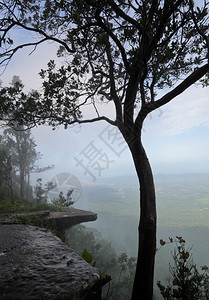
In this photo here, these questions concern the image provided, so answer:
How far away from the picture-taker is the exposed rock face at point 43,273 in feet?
7.67

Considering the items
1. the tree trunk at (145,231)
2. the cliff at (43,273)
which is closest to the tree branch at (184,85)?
the tree trunk at (145,231)

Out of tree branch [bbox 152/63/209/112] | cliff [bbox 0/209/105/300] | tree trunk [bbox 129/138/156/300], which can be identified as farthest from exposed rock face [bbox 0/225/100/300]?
tree branch [bbox 152/63/209/112]

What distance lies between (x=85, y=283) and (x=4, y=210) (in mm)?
8456

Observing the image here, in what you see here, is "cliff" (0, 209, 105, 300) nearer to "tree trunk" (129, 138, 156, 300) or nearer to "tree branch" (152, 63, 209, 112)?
"tree trunk" (129, 138, 156, 300)

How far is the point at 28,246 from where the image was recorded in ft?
12.5

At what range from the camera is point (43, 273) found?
2.74m

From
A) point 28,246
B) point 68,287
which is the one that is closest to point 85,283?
point 68,287

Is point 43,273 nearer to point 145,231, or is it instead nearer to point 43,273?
point 43,273

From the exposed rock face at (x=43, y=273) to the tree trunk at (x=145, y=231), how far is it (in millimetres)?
1734

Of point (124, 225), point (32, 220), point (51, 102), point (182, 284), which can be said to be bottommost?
point (124, 225)

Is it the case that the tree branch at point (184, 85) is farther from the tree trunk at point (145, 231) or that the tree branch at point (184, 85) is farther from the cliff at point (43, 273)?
the cliff at point (43, 273)

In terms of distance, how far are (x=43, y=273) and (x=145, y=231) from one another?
245 cm

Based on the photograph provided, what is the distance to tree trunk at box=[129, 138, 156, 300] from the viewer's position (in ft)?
13.8

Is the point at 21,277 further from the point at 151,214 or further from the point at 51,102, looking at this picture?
the point at 51,102
